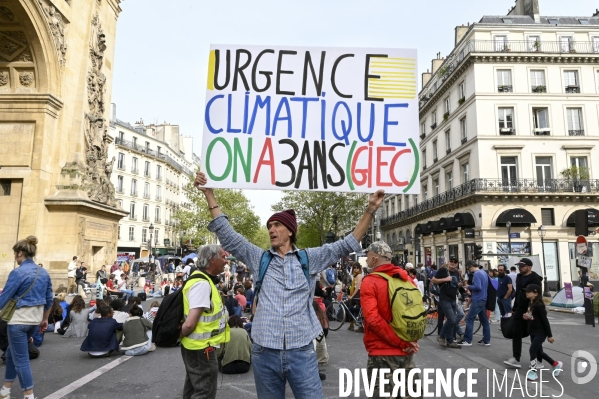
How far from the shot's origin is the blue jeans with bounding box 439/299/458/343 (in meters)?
9.02

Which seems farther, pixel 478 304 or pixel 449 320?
pixel 478 304

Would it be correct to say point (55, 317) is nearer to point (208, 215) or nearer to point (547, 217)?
point (547, 217)

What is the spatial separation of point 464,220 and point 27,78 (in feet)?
91.5

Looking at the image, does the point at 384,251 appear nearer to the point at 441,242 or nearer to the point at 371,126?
the point at 371,126

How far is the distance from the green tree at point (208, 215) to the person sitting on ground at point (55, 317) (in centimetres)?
4306

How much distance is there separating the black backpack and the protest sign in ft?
3.72

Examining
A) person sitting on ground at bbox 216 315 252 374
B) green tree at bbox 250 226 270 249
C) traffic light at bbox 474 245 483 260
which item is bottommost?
person sitting on ground at bbox 216 315 252 374

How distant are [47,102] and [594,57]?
36.0 m

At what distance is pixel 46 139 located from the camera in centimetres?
1586

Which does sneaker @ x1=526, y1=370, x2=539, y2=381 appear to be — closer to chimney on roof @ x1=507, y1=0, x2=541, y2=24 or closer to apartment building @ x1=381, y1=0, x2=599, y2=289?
apartment building @ x1=381, y1=0, x2=599, y2=289

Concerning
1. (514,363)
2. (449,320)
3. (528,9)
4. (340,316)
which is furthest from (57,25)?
(528,9)

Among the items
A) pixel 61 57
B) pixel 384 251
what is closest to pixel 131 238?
pixel 61 57

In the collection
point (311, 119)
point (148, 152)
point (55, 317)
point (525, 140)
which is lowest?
point (55, 317)

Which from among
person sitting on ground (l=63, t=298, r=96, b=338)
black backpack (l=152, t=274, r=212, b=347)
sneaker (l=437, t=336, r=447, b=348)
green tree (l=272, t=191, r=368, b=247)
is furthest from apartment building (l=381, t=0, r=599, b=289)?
black backpack (l=152, t=274, r=212, b=347)
